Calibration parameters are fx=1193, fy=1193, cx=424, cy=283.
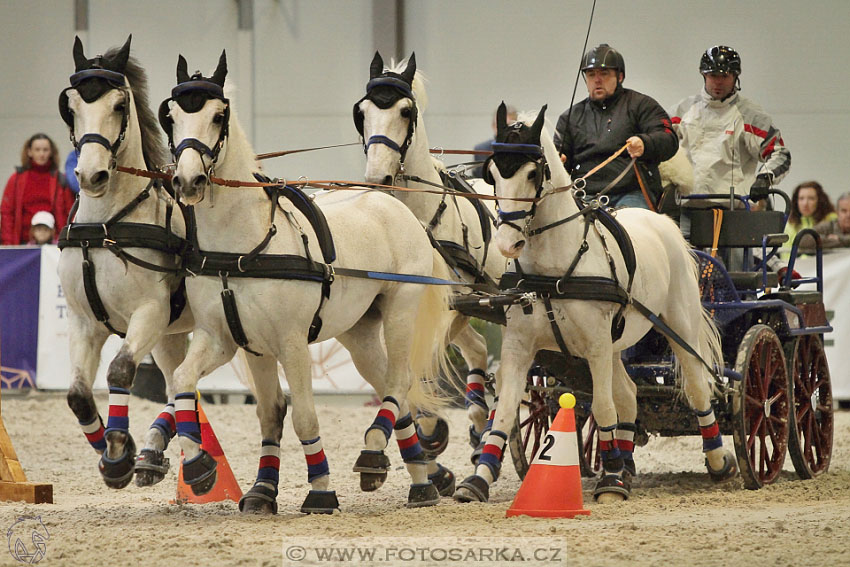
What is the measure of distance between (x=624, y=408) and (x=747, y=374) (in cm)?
77

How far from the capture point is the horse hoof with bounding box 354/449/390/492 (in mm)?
5477

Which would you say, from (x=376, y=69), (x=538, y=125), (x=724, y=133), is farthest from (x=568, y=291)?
(x=724, y=133)

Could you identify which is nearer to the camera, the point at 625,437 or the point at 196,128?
the point at 196,128

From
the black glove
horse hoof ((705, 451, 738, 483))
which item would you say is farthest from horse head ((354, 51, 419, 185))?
horse hoof ((705, 451, 738, 483))

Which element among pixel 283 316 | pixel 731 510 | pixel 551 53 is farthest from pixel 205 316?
pixel 551 53

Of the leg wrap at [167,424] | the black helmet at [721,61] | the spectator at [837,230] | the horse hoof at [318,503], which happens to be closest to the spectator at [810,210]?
the spectator at [837,230]

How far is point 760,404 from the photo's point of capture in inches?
265

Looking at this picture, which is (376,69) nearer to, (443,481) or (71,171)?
(443,481)

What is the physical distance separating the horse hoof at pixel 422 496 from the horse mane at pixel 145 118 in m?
2.02

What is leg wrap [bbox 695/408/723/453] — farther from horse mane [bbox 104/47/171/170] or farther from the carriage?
horse mane [bbox 104/47/171/170]

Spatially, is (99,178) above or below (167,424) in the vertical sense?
above

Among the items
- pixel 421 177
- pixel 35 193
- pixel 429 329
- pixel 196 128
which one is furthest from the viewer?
pixel 35 193

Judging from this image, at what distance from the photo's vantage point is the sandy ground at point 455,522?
4426 mm

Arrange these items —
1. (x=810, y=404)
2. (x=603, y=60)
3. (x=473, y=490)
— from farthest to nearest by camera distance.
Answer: (x=810, y=404), (x=603, y=60), (x=473, y=490)
